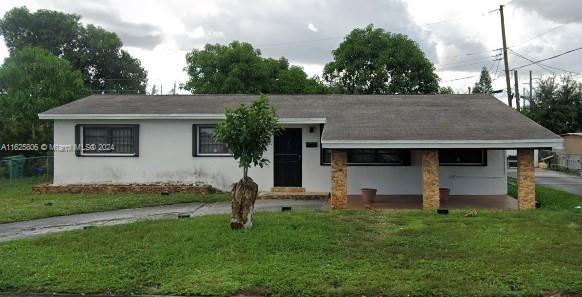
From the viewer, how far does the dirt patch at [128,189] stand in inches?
625

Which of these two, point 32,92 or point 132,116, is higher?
point 32,92

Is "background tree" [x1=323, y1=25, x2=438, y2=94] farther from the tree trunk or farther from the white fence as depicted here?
the tree trunk

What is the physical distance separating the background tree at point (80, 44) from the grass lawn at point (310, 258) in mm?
32812

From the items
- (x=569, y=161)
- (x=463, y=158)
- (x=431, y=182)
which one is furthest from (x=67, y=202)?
(x=569, y=161)

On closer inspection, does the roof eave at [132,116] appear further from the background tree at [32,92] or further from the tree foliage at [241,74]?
the tree foliage at [241,74]

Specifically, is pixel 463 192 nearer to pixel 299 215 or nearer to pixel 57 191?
pixel 299 215

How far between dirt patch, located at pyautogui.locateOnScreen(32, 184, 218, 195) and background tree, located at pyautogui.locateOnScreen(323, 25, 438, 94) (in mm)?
21504

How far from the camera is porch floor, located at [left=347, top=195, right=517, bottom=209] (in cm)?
1320

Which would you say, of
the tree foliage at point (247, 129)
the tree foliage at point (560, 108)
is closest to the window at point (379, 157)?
the tree foliage at point (247, 129)

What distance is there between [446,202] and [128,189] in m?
8.93

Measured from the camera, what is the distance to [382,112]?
15680mm

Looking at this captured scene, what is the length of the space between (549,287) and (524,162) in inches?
259

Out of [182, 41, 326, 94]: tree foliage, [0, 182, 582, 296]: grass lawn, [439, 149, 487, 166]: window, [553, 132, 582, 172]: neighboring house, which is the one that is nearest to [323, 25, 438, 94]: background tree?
[182, 41, 326, 94]: tree foliage

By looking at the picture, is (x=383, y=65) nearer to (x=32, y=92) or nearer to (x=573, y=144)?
(x=573, y=144)
